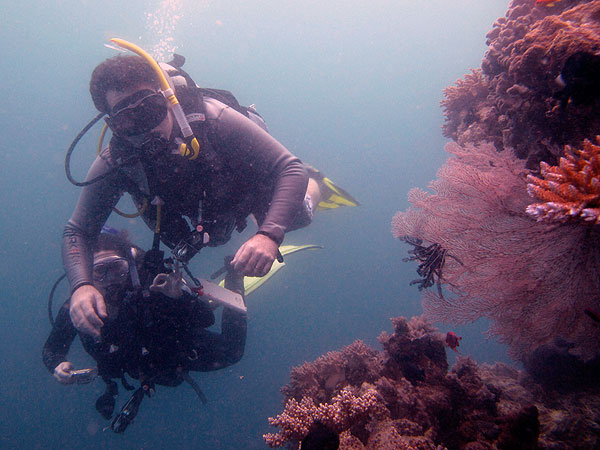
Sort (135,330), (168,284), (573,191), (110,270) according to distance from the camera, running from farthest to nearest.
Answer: (110,270) < (135,330) < (168,284) < (573,191)

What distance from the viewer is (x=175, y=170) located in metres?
3.36

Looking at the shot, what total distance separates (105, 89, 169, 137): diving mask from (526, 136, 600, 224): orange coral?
330 cm

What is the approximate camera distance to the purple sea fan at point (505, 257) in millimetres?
2326

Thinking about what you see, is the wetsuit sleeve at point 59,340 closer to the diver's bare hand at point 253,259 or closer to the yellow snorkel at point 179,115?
the yellow snorkel at point 179,115

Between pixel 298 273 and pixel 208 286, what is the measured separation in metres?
30.8

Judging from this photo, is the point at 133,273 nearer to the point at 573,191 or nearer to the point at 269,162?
the point at 269,162

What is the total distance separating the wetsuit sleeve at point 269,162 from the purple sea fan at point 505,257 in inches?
59.8

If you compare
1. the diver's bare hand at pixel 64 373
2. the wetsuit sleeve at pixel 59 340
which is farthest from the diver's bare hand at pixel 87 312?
the wetsuit sleeve at pixel 59 340

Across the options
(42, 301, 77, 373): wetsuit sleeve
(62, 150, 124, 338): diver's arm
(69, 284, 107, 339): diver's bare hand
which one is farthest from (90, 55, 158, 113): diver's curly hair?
(42, 301, 77, 373): wetsuit sleeve

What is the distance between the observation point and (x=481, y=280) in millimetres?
2771

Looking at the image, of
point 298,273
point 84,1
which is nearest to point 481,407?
point 298,273

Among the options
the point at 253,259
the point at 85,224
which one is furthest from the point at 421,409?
the point at 85,224

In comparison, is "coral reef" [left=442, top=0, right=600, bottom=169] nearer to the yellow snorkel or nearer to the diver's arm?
the yellow snorkel

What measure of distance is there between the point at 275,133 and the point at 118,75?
58.5 metres
